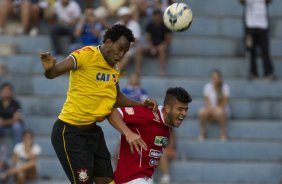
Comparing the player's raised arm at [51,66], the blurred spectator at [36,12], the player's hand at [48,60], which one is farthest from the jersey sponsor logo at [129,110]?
the blurred spectator at [36,12]

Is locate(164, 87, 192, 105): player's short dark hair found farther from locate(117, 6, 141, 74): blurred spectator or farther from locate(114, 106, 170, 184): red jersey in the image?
locate(117, 6, 141, 74): blurred spectator

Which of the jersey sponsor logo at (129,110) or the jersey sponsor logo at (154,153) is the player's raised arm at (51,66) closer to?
the jersey sponsor logo at (129,110)

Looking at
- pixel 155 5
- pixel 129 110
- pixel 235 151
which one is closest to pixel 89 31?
pixel 155 5

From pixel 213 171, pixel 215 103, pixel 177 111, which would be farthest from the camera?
pixel 215 103

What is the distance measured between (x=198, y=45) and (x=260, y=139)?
2.42 m

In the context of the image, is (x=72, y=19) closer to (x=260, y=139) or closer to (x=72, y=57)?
(x=260, y=139)

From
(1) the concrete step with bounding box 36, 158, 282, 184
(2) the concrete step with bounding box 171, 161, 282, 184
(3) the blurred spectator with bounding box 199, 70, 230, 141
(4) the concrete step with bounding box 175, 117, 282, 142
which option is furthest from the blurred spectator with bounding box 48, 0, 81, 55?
(2) the concrete step with bounding box 171, 161, 282, 184

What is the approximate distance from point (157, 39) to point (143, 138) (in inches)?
304

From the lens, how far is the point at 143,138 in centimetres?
994

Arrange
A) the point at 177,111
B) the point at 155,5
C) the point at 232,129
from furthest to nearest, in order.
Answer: the point at 155,5
the point at 232,129
the point at 177,111

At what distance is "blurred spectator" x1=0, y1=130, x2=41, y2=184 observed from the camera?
52.0 ft

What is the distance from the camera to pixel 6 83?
16.5 meters

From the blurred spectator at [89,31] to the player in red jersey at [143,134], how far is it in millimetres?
7388

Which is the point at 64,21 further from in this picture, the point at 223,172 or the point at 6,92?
the point at 223,172
